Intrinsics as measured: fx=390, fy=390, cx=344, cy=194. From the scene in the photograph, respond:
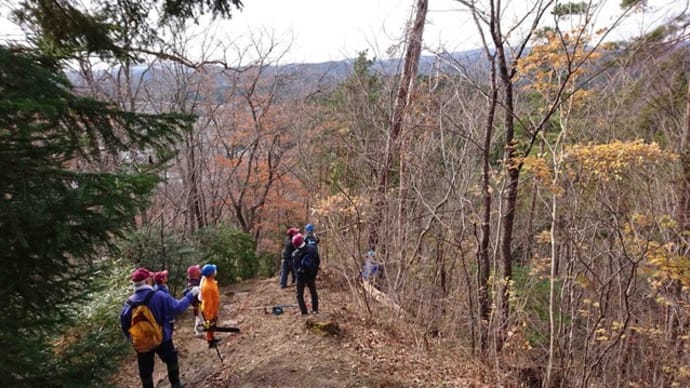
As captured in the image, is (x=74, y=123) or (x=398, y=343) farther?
(x=398, y=343)

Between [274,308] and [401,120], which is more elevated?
[401,120]

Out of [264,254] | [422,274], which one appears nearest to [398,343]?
[422,274]

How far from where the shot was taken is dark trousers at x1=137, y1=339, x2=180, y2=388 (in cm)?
476

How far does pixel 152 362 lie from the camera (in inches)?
191

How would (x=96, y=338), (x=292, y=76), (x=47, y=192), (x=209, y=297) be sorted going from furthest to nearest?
(x=292, y=76)
(x=209, y=297)
(x=96, y=338)
(x=47, y=192)

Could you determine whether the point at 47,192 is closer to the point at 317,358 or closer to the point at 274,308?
the point at 317,358

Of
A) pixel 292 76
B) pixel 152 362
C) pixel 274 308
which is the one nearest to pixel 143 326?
pixel 152 362

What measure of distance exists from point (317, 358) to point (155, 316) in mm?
2196

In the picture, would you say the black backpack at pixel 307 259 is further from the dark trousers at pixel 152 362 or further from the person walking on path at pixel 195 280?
the dark trousers at pixel 152 362

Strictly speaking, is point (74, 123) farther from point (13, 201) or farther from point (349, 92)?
point (349, 92)

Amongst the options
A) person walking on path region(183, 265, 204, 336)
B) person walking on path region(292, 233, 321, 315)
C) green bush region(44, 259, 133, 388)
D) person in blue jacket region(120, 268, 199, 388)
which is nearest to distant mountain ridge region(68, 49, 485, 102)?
person walking on path region(292, 233, 321, 315)

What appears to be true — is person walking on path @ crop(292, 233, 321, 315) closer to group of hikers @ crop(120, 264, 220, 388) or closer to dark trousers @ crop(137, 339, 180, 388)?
group of hikers @ crop(120, 264, 220, 388)

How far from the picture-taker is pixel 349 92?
38.9ft

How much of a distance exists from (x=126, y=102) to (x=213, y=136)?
11.1 feet
